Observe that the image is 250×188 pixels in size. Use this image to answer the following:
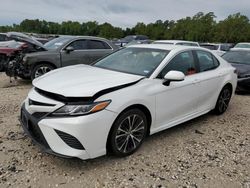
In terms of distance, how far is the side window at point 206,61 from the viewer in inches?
190

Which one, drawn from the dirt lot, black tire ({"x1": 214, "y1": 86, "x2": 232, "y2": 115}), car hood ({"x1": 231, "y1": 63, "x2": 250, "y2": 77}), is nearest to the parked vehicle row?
car hood ({"x1": 231, "y1": 63, "x2": 250, "y2": 77})

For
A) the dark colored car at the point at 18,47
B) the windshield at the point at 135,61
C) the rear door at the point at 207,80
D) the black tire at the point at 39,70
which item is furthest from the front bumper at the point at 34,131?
the dark colored car at the point at 18,47

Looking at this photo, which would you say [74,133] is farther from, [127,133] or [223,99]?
[223,99]

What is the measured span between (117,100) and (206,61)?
2.54 m

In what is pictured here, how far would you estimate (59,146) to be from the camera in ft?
9.85

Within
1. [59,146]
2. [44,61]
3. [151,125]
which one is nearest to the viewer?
[59,146]

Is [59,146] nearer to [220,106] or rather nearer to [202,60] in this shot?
[202,60]

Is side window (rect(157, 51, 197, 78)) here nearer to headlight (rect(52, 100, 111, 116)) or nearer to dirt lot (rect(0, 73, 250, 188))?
dirt lot (rect(0, 73, 250, 188))

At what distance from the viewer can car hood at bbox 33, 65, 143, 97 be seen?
312cm

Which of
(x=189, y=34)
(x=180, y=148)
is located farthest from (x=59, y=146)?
(x=189, y=34)

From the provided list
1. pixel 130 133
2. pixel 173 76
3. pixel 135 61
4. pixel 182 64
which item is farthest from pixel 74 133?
pixel 182 64

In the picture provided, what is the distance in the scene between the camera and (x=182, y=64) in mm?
4363

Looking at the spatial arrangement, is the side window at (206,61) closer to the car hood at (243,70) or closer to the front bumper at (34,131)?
the car hood at (243,70)

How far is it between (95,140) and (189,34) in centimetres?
3961
